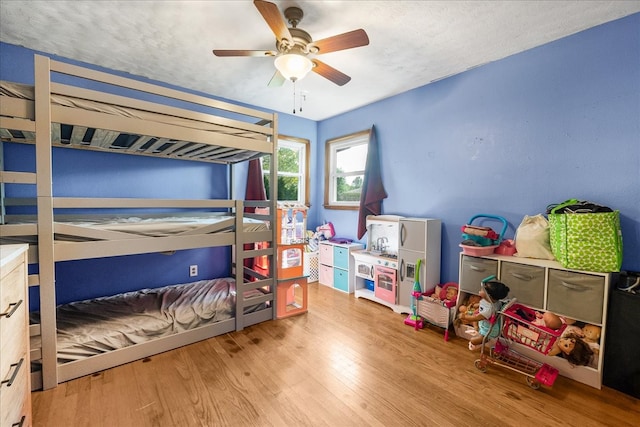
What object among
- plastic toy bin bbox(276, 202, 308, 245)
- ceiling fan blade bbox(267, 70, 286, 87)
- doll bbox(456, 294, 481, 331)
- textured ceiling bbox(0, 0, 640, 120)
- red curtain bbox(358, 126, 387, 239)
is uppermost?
textured ceiling bbox(0, 0, 640, 120)

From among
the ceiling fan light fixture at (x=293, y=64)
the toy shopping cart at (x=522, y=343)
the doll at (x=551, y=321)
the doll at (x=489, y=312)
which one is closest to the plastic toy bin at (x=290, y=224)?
the ceiling fan light fixture at (x=293, y=64)

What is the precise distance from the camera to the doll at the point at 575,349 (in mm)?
1809

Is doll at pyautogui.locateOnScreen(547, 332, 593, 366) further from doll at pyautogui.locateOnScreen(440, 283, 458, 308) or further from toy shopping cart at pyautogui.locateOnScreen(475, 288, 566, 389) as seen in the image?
doll at pyautogui.locateOnScreen(440, 283, 458, 308)

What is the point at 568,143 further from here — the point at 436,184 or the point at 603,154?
the point at 436,184

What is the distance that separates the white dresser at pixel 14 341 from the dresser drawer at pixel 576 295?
9.80 ft

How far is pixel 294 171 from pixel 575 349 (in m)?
3.73

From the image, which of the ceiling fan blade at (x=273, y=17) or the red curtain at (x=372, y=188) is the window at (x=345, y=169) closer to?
the red curtain at (x=372, y=188)

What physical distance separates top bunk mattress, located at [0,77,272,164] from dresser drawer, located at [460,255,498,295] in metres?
2.13

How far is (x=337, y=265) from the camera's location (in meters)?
3.78

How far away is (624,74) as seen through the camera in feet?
6.41

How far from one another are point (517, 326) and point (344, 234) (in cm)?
248

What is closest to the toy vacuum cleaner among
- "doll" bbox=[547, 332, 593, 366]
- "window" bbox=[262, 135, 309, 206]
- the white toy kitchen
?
the white toy kitchen

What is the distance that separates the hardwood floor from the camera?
1.49m

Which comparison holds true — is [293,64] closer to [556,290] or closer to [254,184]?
[254,184]
